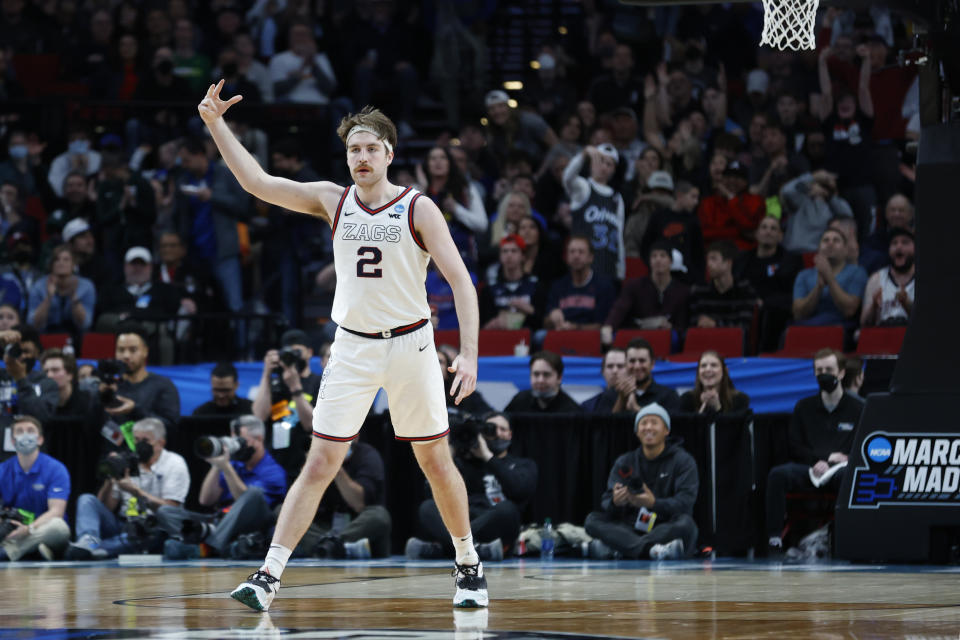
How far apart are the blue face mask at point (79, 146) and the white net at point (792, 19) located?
467 inches

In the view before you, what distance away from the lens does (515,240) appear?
16.5m

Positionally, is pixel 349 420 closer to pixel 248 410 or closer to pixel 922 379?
pixel 922 379

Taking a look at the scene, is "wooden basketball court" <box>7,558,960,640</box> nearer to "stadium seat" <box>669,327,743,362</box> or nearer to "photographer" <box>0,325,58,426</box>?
"photographer" <box>0,325,58,426</box>

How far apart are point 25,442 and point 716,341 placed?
684cm

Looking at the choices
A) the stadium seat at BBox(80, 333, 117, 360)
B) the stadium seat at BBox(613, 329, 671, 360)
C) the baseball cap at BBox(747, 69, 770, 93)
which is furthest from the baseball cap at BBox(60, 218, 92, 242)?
the baseball cap at BBox(747, 69, 770, 93)

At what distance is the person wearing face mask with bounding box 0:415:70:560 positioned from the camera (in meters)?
13.1

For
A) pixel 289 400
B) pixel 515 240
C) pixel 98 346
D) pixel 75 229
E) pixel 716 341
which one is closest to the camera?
pixel 289 400

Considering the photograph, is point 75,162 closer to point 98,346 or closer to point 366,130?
point 98,346

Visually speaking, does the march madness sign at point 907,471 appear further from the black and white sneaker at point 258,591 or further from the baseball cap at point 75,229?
the baseball cap at point 75,229

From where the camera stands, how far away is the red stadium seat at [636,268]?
17141 millimetres

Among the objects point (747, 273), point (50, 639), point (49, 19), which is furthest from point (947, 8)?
point (49, 19)

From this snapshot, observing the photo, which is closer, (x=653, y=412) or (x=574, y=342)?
(x=653, y=412)

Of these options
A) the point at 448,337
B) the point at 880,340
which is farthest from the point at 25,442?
the point at 880,340

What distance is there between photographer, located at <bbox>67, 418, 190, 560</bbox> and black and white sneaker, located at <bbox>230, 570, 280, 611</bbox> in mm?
6042
